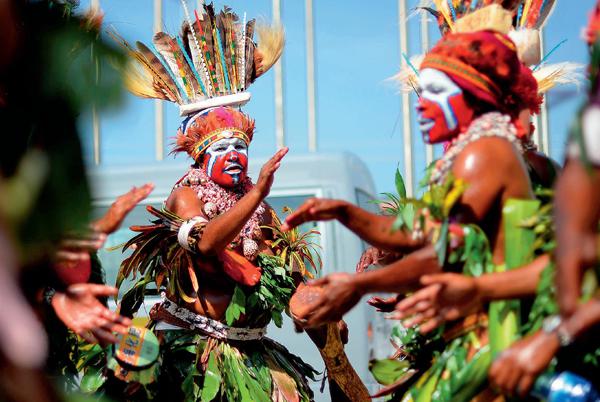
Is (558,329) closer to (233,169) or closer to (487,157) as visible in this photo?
(487,157)

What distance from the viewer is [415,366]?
331cm

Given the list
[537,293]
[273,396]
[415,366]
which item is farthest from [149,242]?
[537,293]

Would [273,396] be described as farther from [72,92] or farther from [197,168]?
[72,92]

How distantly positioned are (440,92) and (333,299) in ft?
2.28

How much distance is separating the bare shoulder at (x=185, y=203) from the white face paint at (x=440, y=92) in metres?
1.58

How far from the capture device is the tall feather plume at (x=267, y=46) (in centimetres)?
490

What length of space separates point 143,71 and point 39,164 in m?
2.48

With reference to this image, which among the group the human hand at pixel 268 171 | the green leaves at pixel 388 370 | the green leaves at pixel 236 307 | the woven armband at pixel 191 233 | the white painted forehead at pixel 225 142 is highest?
the white painted forehead at pixel 225 142

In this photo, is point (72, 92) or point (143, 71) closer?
point (72, 92)

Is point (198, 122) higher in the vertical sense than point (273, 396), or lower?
higher

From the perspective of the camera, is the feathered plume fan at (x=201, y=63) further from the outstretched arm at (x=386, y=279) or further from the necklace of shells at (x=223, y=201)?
the outstretched arm at (x=386, y=279)

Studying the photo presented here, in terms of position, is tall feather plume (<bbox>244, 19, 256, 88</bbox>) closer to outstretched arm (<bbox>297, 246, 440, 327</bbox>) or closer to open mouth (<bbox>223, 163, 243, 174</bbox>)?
open mouth (<bbox>223, 163, 243, 174</bbox>)

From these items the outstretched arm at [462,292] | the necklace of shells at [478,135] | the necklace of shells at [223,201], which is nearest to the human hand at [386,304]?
the necklace of shells at [223,201]

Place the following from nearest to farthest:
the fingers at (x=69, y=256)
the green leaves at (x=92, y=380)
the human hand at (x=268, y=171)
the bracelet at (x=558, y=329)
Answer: the bracelet at (x=558, y=329) → the fingers at (x=69, y=256) → the human hand at (x=268, y=171) → the green leaves at (x=92, y=380)
